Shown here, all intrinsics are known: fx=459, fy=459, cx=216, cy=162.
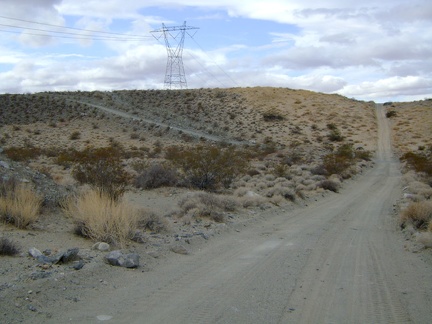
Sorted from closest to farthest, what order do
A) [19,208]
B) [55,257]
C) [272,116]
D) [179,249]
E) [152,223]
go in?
[55,257], [179,249], [19,208], [152,223], [272,116]

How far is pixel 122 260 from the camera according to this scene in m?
9.65

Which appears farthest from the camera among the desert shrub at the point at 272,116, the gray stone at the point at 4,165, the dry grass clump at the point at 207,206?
the desert shrub at the point at 272,116

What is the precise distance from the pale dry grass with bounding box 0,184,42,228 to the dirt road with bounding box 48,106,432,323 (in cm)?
424

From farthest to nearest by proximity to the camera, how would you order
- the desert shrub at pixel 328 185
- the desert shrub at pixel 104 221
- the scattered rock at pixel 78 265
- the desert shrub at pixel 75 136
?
the desert shrub at pixel 75 136
the desert shrub at pixel 328 185
the desert shrub at pixel 104 221
the scattered rock at pixel 78 265

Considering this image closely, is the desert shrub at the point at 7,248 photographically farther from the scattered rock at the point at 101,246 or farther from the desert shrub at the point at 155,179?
the desert shrub at the point at 155,179

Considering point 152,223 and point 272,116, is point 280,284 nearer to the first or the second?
point 152,223

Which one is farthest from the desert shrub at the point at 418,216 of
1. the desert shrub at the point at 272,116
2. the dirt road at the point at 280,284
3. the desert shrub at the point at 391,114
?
the desert shrub at the point at 391,114

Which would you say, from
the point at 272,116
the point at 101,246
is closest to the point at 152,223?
the point at 101,246

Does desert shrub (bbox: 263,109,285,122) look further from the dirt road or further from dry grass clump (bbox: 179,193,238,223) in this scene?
the dirt road

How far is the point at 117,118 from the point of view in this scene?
263 ft

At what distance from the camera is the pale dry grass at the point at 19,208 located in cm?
1198

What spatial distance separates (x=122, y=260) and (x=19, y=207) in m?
4.17

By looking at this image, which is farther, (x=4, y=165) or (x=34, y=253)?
(x=4, y=165)

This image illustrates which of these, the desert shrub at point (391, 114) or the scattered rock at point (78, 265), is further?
the desert shrub at point (391, 114)
